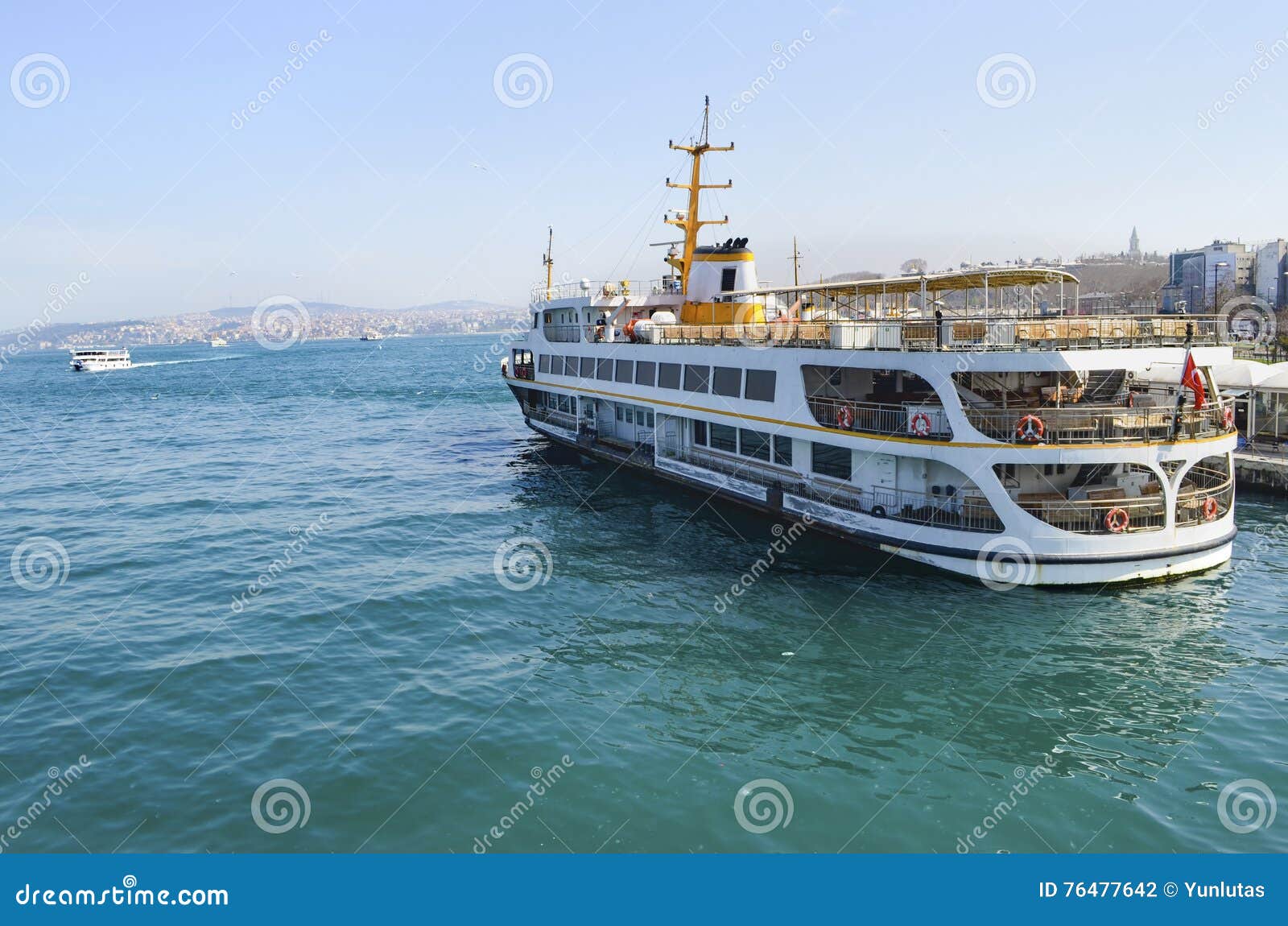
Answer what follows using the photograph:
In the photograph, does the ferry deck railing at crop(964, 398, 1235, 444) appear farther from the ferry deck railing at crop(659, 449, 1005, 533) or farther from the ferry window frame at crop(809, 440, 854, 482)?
the ferry window frame at crop(809, 440, 854, 482)

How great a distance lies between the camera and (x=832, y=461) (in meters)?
25.4

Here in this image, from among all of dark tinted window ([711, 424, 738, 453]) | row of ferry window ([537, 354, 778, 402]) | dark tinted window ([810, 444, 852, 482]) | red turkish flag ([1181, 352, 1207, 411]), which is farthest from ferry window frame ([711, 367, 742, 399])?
red turkish flag ([1181, 352, 1207, 411])

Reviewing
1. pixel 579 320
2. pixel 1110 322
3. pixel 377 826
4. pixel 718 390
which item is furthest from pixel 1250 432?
pixel 377 826

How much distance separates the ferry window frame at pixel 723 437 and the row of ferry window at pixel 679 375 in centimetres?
132

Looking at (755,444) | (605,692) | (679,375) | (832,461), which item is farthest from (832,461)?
(605,692)

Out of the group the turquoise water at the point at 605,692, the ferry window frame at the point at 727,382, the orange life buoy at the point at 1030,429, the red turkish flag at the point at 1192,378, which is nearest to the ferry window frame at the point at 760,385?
the ferry window frame at the point at 727,382

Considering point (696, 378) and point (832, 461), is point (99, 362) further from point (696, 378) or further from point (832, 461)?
point (832, 461)

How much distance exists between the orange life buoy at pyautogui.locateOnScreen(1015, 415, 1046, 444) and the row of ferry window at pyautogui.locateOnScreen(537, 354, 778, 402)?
828 centimetres

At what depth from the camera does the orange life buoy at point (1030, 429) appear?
2017 cm

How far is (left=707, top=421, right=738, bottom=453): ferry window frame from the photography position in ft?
98.9

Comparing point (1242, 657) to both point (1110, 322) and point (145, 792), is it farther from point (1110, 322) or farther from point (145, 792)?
point (145, 792)

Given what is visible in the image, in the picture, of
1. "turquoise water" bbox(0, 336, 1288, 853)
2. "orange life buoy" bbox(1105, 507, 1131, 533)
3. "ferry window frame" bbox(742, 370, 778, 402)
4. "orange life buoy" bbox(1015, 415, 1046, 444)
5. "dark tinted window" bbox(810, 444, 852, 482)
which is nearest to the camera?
"turquoise water" bbox(0, 336, 1288, 853)

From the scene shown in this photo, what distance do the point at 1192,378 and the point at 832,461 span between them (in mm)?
8898

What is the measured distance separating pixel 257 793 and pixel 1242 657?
57.5ft
